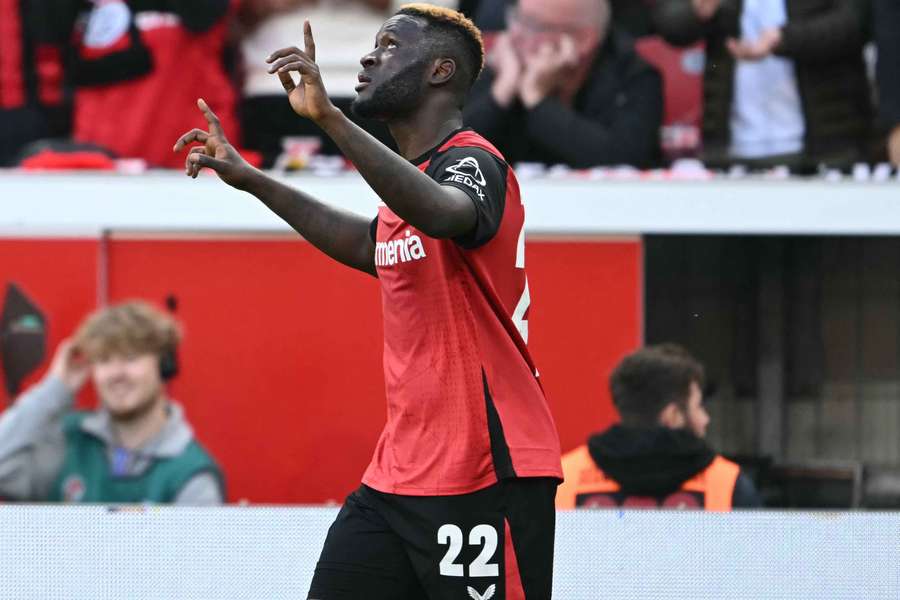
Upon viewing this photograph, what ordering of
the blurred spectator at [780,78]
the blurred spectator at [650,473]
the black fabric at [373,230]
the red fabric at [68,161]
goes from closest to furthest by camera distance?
the black fabric at [373,230]
the blurred spectator at [650,473]
the red fabric at [68,161]
the blurred spectator at [780,78]

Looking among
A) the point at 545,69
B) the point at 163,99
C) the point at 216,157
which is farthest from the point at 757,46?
the point at 216,157

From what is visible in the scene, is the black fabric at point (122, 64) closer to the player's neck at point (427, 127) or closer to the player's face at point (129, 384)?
the player's face at point (129, 384)

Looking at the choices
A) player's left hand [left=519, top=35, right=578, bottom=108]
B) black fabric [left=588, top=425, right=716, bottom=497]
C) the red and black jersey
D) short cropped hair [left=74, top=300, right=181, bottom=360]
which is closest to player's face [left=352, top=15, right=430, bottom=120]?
the red and black jersey

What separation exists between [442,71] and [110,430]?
2.79 metres

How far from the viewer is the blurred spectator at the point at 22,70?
662 centimetres

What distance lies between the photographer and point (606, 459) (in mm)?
5008

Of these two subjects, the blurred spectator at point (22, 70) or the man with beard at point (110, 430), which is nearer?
the man with beard at point (110, 430)

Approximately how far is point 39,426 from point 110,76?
1515mm

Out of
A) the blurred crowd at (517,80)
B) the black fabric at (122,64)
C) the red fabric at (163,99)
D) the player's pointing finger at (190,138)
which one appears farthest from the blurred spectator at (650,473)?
the black fabric at (122,64)

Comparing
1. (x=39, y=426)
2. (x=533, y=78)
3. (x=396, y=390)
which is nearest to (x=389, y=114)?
(x=396, y=390)

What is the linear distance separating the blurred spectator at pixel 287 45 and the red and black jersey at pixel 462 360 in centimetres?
333

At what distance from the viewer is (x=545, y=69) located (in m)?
6.50

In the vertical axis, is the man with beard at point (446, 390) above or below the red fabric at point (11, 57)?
below

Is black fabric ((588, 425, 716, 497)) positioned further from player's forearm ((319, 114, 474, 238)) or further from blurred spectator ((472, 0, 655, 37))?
blurred spectator ((472, 0, 655, 37))
